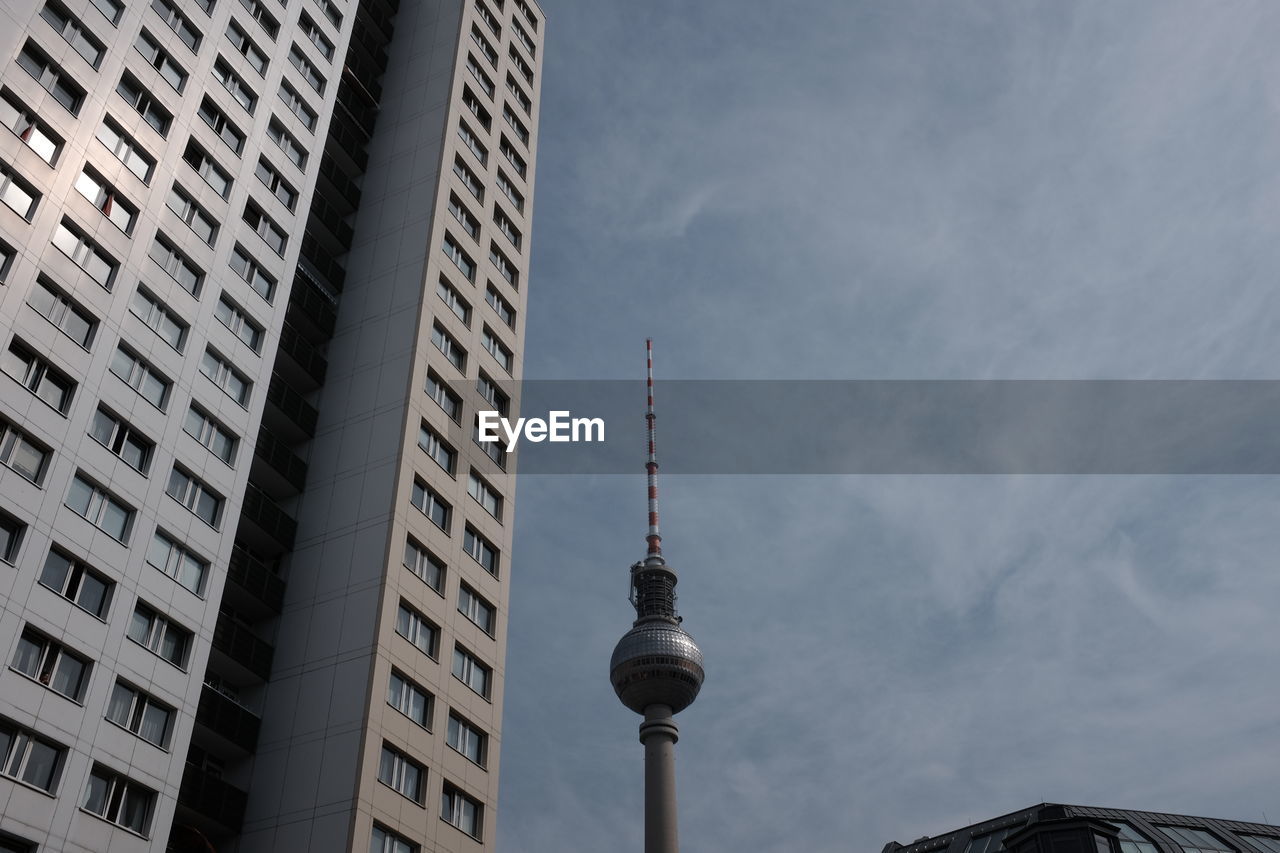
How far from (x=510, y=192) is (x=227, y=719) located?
36043mm

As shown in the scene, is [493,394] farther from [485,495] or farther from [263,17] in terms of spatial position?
[263,17]

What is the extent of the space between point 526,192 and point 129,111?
1077 inches

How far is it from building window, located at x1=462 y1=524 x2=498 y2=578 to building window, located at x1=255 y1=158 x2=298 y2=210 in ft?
55.8

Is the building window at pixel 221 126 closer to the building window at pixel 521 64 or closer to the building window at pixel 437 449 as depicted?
the building window at pixel 437 449

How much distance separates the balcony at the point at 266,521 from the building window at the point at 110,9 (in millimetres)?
19375

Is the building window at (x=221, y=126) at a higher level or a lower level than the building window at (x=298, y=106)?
lower

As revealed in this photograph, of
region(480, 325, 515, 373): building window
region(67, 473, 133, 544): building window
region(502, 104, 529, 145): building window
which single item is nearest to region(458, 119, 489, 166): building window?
region(502, 104, 529, 145): building window

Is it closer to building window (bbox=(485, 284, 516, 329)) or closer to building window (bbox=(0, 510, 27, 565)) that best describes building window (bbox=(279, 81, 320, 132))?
building window (bbox=(485, 284, 516, 329))

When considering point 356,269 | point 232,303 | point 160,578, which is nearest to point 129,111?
point 232,303

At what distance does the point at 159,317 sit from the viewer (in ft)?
143

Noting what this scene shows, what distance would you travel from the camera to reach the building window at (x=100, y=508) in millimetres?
37719

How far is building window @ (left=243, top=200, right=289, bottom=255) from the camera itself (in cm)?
5094

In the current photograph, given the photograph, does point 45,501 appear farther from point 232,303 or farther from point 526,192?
point 526,192

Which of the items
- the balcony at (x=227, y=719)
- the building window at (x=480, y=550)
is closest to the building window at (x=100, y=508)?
the balcony at (x=227, y=719)
